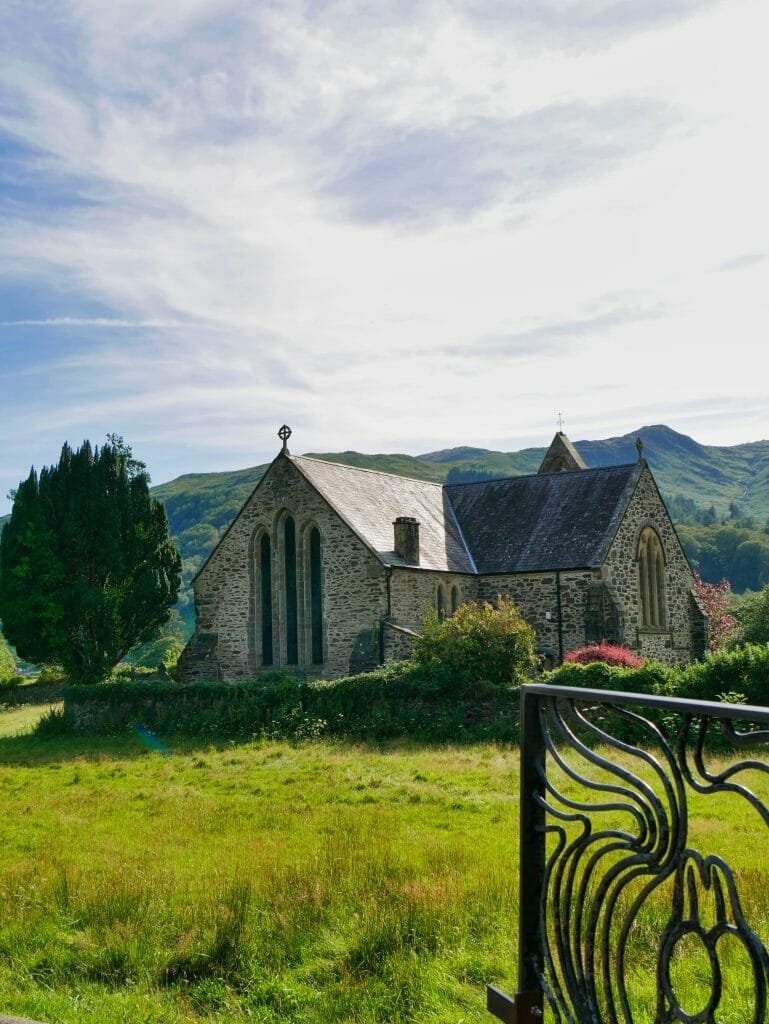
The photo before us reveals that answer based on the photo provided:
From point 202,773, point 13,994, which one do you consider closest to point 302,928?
point 13,994

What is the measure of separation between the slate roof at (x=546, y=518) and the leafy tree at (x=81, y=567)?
1413 cm

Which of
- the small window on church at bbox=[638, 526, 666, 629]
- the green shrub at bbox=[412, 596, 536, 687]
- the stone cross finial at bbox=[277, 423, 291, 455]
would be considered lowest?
the green shrub at bbox=[412, 596, 536, 687]

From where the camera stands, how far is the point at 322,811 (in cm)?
1369

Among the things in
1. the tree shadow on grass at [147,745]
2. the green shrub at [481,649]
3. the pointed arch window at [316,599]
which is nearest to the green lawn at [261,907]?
the tree shadow on grass at [147,745]

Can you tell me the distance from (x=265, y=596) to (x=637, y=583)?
1394 cm

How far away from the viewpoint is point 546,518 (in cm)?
3509

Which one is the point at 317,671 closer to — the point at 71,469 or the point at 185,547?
the point at 71,469

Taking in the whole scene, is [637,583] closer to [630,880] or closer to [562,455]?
[562,455]

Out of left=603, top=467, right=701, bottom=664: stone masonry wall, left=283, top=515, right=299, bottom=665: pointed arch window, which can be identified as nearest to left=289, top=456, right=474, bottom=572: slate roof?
left=283, top=515, right=299, bottom=665: pointed arch window

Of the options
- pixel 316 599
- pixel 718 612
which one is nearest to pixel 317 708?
pixel 316 599

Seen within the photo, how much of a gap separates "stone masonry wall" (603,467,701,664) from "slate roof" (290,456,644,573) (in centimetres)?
82


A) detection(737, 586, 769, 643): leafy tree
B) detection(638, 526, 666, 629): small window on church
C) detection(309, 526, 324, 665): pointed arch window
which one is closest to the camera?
detection(309, 526, 324, 665): pointed arch window

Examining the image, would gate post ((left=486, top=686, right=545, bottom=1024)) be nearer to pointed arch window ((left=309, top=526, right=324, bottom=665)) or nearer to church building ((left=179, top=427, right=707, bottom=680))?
church building ((left=179, top=427, right=707, bottom=680))

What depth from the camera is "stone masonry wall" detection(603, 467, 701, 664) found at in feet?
107
